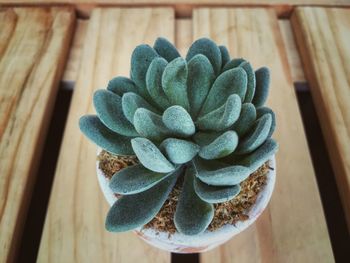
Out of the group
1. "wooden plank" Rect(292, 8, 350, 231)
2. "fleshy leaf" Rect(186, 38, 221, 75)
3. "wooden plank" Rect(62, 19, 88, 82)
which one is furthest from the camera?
"wooden plank" Rect(62, 19, 88, 82)

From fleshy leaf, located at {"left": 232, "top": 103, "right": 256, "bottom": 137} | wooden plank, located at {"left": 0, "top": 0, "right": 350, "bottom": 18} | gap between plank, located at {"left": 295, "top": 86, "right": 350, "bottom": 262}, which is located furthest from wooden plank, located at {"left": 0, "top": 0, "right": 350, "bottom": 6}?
fleshy leaf, located at {"left": 232, "top": 103, "right": 256, "bottom": 137}

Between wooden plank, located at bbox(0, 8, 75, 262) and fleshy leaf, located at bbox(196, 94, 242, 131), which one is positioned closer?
fleshy leaf, located at bbox(196, 94, 242, 131)

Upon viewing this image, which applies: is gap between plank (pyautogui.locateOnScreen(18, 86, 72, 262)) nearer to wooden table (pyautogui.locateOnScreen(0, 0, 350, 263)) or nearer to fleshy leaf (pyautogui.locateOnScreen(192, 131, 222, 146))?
wooden table (pyautogui.locateOnScreen(0, 0, 350, 263))

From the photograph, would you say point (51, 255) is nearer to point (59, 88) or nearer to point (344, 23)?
point (59, 88)

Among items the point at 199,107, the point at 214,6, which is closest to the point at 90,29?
the point at 214,6

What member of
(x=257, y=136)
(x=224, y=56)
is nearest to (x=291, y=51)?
(x=224, y=56)

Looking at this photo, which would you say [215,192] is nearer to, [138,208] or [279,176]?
[138,208]
